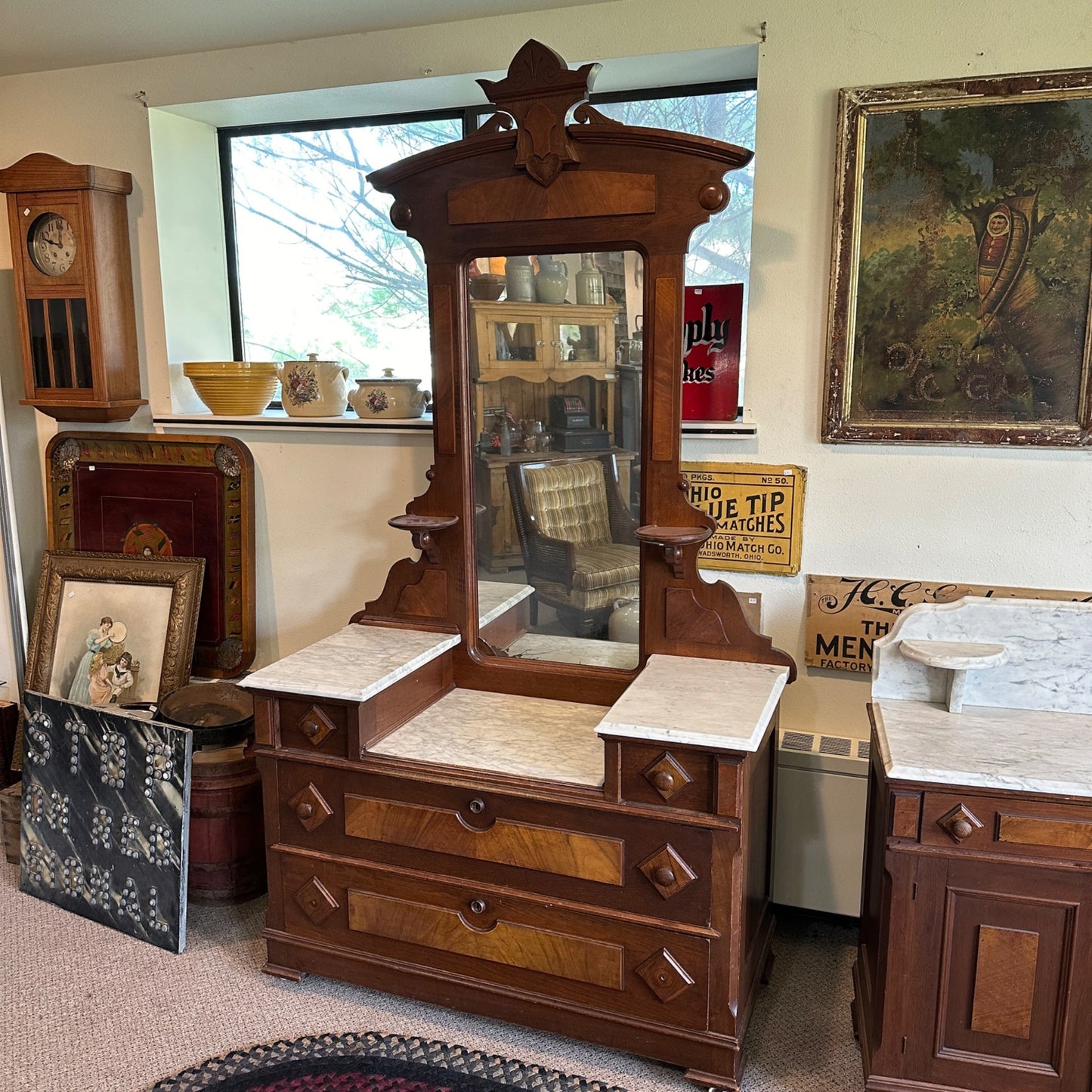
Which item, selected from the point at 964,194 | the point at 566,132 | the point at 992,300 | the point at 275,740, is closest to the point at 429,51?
the point at 566,132

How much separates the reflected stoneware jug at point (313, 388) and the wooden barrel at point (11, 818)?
1339 millimetres

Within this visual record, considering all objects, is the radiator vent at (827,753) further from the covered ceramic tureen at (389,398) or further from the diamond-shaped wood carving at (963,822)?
the covered ceramic tureen at (389,398)

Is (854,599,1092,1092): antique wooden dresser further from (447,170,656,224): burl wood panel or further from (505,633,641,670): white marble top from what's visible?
(447,170,656,224): burl wood panel

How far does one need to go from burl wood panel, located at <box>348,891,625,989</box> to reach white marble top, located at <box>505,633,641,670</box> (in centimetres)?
61

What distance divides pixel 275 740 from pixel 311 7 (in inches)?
69.7

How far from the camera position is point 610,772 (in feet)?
6.15

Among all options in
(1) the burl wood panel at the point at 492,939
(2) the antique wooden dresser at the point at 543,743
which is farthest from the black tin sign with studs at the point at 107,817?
(1) the burl wood panel at the point at 492,939

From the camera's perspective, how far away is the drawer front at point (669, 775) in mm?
1823

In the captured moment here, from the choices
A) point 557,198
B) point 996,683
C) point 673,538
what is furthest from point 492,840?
point 557,198

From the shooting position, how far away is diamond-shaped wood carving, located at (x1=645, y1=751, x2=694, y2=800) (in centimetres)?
183

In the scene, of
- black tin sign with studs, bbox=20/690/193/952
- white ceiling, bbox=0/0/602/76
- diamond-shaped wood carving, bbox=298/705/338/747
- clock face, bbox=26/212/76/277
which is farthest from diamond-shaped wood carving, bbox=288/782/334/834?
white ceiling, bbox=0/0/602/76

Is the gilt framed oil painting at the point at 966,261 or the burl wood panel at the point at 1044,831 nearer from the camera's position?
the burl wood panel at the point at 1044,831

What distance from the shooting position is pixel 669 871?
186cm

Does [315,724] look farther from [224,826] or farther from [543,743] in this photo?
[224,826]
